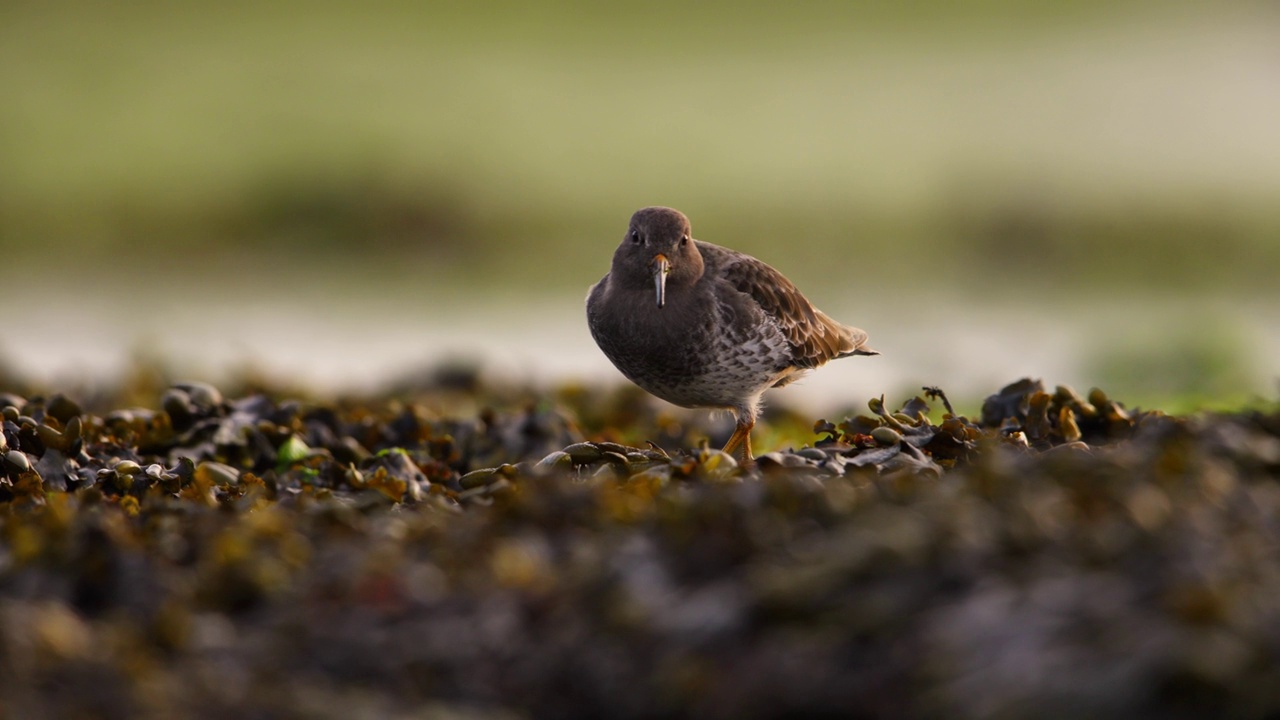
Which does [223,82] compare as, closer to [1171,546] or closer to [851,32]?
[851,32]

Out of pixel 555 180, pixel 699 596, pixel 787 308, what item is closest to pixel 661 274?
pixel 787 308

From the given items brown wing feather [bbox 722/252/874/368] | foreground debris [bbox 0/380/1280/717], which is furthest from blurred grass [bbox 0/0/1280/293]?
foreground debris [bbox 0/380/1280/717]

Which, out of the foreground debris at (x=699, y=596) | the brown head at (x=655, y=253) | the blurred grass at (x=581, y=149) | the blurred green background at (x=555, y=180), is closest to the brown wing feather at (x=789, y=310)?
the brown head at (x=655, y=253)

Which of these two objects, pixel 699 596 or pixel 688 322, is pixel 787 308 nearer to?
pixel 688 322

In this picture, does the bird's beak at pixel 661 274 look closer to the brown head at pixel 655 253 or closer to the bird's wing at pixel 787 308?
the brown head at pixel 655 253

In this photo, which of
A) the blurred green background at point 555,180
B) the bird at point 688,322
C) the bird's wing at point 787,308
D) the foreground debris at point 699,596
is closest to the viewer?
the foreground debris at point 699,596

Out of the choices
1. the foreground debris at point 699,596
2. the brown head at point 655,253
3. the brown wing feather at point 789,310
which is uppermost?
the brown head at point 655,253

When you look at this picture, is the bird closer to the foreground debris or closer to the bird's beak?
Answer: the bird's beak
